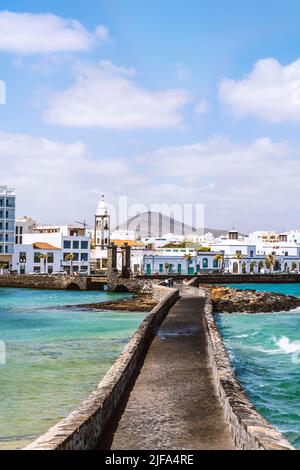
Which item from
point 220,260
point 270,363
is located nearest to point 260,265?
point 220,260

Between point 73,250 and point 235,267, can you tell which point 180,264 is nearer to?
point 235,267

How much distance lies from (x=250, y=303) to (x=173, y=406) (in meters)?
36.4

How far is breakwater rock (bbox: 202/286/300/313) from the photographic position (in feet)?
151

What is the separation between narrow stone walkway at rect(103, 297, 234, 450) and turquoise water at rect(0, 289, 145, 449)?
2.02 metres

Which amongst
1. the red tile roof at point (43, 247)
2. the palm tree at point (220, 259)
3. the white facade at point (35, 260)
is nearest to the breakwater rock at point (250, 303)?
the white facade at point (35, 260)

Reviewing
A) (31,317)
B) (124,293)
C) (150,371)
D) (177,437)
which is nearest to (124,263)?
(124,293)

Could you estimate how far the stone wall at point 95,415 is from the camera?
8.80 m

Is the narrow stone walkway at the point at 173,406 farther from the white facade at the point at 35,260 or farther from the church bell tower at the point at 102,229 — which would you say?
the church bell tower at the point at 102,229

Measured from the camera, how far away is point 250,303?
4841 centimetres

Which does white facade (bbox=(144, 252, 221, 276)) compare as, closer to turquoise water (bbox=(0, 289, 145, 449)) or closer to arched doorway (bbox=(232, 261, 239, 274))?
arched doorway (bbox=(232, 261, 239, 274))

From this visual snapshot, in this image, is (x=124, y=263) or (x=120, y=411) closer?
(x=120, y=411)

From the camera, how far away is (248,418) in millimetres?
10062

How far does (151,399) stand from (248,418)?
3.77m
